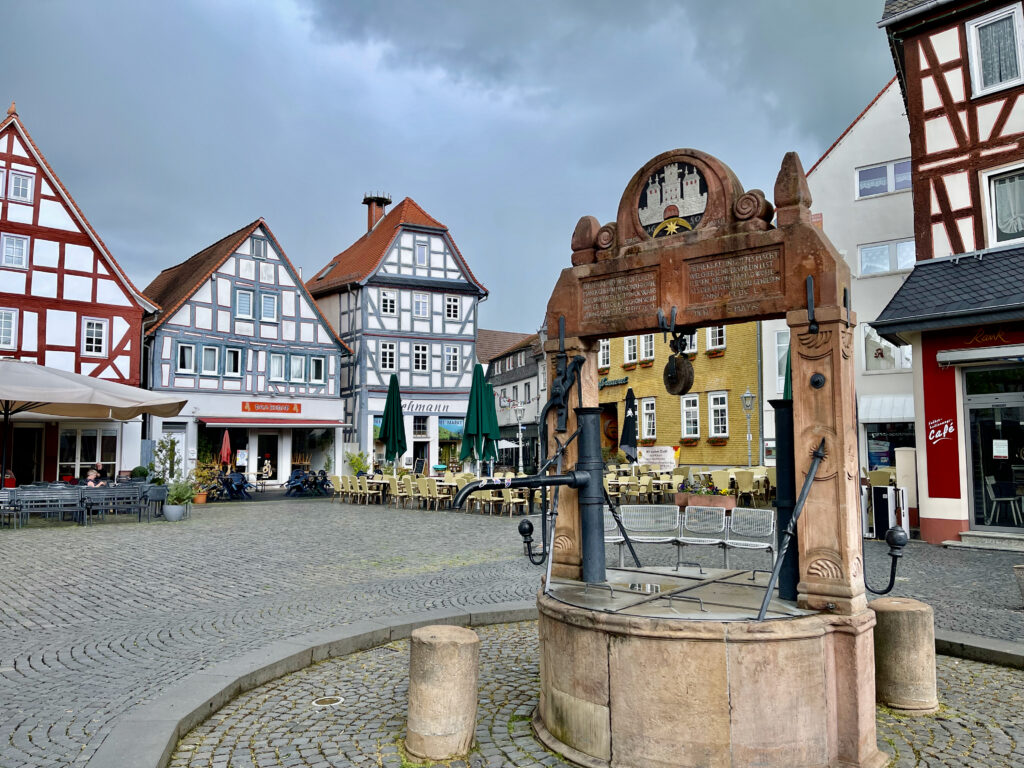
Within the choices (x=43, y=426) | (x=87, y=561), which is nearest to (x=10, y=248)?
(x=43, y=426)

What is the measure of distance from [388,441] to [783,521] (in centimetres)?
2097

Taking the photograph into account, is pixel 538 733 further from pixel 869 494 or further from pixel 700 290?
pixel 869 494

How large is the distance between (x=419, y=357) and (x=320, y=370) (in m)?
4.67

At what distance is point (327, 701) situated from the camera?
5.40 metres

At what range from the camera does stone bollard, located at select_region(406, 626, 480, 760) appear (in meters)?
4.42

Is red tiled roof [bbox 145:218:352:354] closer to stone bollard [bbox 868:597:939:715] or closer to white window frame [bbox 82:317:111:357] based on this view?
white window frame [bbox 82:317:111:357]

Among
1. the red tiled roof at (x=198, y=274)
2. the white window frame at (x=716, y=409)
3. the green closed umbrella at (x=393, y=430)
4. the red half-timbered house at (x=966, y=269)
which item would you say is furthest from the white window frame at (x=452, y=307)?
the red half-timbered house at (x=966, y=269)

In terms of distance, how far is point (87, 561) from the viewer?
1145cm

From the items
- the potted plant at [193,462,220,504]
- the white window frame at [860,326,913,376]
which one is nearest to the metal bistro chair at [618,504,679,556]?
the white window frame at [860,326,913,376]

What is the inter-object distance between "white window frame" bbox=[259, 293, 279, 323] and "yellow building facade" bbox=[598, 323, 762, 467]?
44.3ft

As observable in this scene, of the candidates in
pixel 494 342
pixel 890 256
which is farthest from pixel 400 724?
pixel 494 342

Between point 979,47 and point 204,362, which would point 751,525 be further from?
point 204,362

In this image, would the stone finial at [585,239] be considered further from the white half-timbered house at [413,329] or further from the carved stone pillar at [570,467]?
the white half-timbered house at [413,329]

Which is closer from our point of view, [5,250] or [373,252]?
[5,250]
